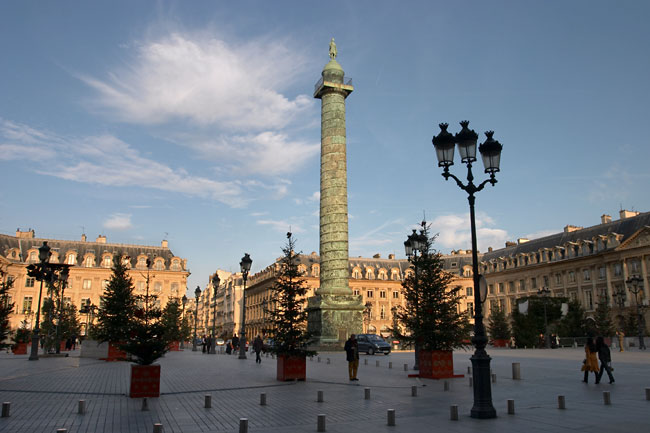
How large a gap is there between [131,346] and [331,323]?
85.3 feet

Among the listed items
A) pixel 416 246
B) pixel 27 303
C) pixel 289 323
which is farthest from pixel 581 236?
pixel 27 303

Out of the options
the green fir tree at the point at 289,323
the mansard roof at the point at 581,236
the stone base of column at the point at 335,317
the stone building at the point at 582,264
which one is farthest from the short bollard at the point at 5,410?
the mansard roof at the point at 581,236

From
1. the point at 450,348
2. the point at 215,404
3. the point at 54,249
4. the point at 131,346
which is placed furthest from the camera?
the point at 54,249

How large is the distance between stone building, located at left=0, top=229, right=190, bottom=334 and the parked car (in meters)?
39.0

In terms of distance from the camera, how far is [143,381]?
12.3m

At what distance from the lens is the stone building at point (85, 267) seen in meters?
66.3

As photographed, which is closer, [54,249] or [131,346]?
[131,346]

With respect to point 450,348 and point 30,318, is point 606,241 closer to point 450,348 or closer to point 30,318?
point 450,348

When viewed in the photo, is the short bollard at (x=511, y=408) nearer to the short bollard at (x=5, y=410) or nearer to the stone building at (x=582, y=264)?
the short bollard at (x=5, y=410)

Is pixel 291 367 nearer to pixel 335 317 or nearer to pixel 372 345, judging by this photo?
pixel 372 345

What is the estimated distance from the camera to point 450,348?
17078 millimetres

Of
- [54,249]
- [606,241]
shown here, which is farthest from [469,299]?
[54,249]

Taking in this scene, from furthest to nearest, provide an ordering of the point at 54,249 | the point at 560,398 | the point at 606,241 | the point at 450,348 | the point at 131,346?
the point at 54,249, the point at 606,241, the point at 450,348, the point at 131,346, the point at 560,398

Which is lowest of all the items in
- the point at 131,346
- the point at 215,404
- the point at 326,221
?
the point at 215,404
